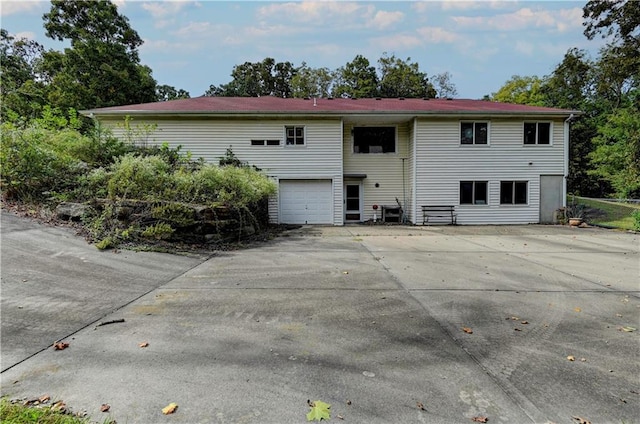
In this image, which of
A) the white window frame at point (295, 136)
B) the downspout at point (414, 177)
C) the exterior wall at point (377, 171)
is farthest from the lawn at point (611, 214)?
the white window frame at point (295, 136)

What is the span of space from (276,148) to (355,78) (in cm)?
2527

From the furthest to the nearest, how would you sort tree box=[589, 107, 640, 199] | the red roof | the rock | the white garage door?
tree box=[589, 107, 640, 199], the white garage door, the red roof, the rock

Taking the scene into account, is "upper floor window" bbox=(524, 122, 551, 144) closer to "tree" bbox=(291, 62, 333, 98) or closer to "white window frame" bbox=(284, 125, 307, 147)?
"white window frame" bbox=(284, 125, 307, 147)

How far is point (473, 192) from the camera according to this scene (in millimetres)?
15664

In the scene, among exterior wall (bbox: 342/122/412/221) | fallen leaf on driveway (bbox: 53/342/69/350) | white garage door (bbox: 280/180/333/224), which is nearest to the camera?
fallen leaf on driveway (bbox: 53/342/69/350)

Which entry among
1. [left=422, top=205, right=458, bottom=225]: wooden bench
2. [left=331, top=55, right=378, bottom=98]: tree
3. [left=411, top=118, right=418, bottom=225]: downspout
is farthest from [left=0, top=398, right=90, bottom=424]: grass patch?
[left=331, top=55, right=378, bottom=98]: tree

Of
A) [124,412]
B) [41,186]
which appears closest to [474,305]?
[124,412]

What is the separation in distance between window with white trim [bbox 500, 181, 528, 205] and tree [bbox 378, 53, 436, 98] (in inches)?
902

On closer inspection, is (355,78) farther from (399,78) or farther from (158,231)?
(158,231)

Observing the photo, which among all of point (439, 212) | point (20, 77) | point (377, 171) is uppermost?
point (20, 77)

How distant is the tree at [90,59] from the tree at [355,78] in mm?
19195

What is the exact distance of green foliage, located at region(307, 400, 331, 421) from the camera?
2.13m

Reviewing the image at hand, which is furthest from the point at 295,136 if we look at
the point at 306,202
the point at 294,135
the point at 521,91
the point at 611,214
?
the point at 521,91

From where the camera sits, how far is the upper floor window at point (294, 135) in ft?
49.9
